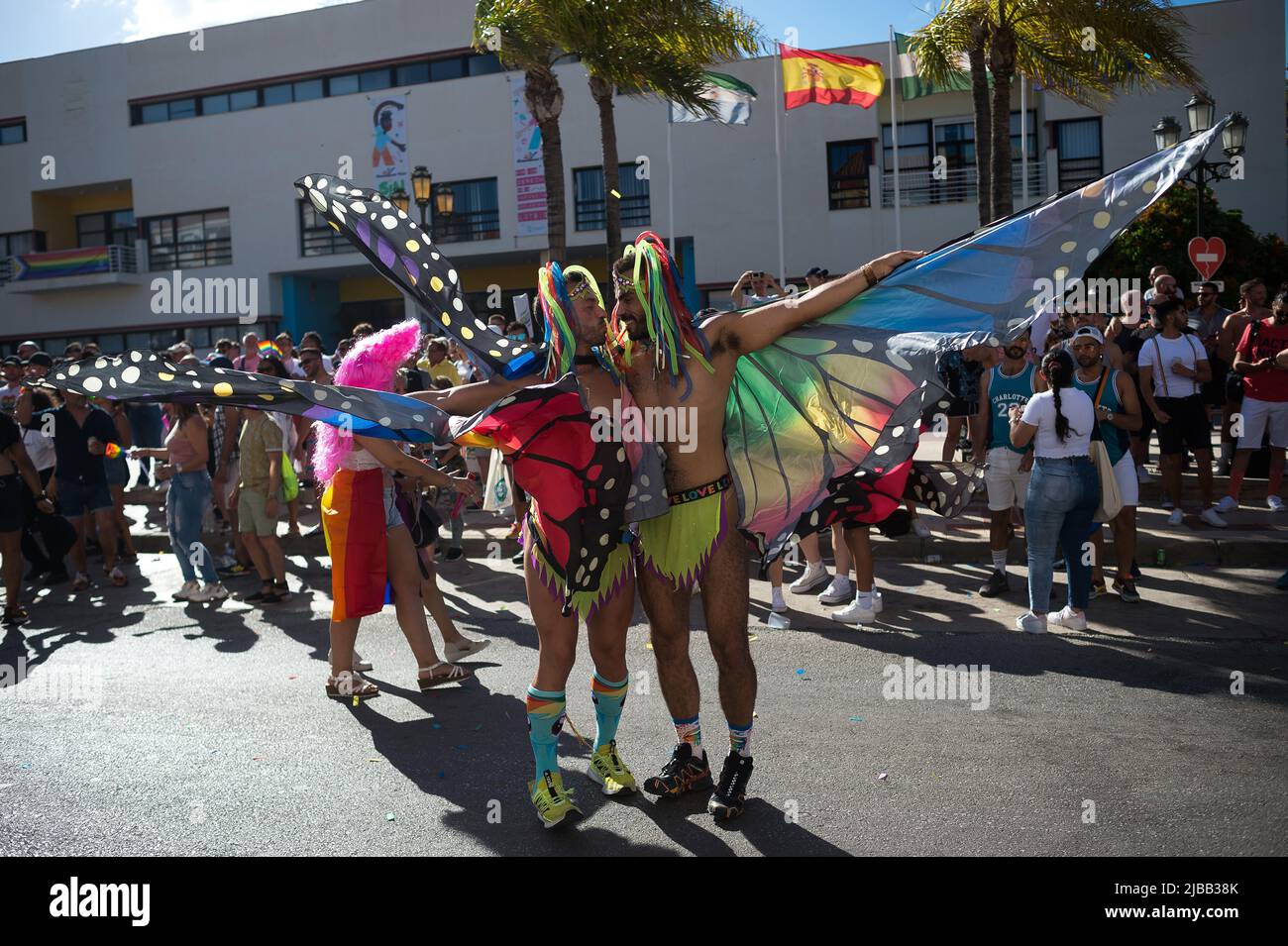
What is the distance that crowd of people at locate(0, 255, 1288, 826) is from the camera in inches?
170

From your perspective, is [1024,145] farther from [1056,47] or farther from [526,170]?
[526,170]

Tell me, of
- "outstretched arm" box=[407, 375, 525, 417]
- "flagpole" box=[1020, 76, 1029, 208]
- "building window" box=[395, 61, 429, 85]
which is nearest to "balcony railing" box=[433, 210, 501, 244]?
"building window" box=[395, 61, 429, 85]

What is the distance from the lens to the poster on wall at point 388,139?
30.0 metres

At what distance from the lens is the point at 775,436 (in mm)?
4668

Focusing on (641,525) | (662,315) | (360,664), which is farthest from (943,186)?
(641,525)

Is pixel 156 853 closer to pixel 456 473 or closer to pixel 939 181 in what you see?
pixel 456 473

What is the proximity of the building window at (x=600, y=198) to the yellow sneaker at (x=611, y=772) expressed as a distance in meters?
25.0

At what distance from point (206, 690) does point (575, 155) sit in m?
24.0

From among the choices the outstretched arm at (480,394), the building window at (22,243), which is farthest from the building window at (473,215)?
the outstretched arm at (480,394)

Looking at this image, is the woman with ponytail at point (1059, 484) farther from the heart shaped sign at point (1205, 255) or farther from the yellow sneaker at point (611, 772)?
the heart shaped sign at point (1205, 255)

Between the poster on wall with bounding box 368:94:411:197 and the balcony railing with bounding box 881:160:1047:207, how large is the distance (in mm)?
13217

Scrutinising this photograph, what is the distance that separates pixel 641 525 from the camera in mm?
4367

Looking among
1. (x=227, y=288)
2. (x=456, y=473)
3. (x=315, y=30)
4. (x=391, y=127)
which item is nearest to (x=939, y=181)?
(x=391, y=127)

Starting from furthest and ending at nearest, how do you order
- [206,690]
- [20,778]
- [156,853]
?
[206,690] → [20,778] → [156,853]
